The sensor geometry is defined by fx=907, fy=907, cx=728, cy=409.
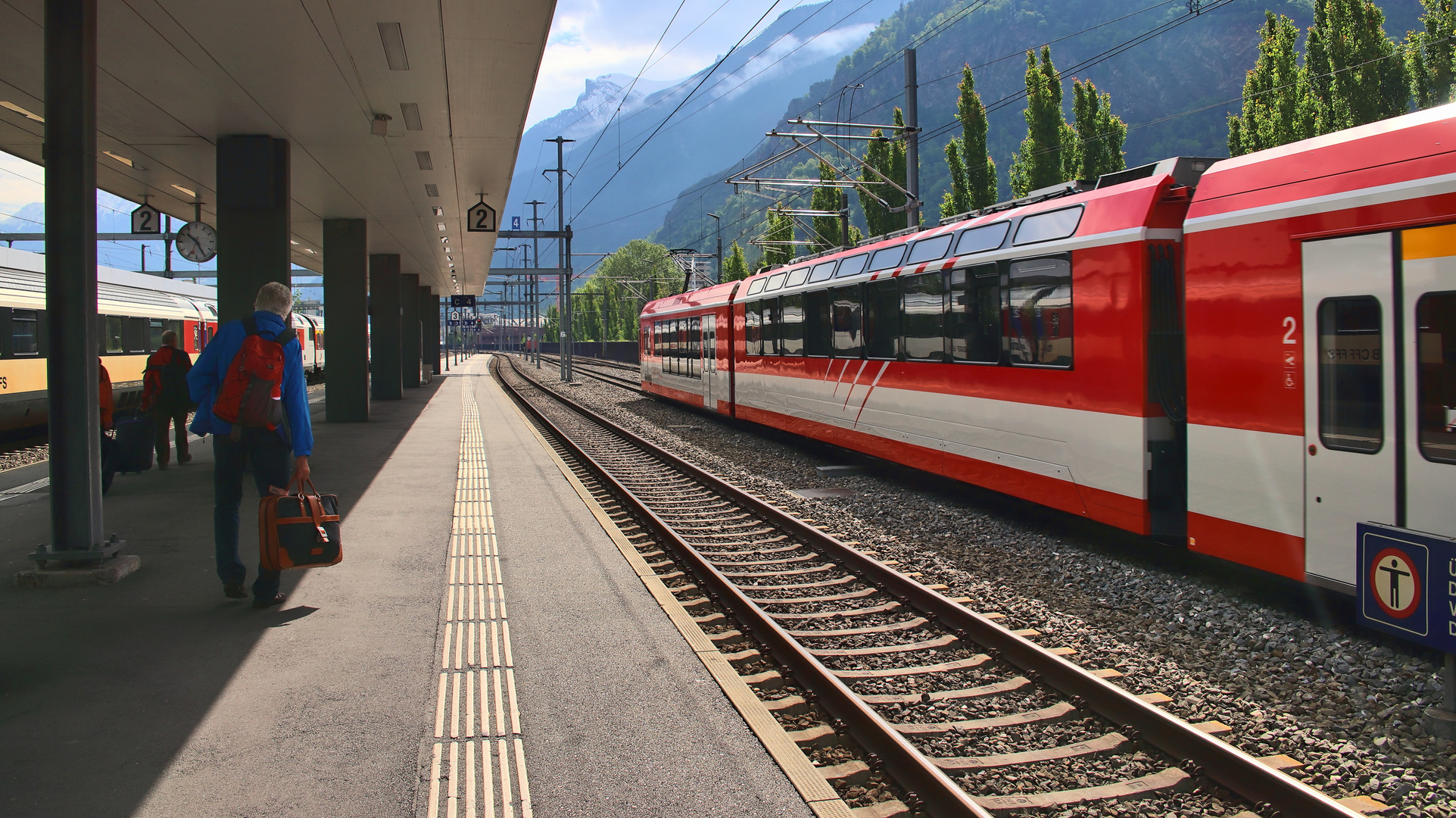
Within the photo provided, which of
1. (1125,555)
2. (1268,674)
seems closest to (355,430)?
(1125,555)

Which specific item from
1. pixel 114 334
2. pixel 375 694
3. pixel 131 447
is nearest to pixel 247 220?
pixel 131 447

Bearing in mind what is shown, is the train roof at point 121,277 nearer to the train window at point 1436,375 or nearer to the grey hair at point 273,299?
the grey hair at point 273,299

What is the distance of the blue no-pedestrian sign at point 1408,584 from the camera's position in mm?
3443

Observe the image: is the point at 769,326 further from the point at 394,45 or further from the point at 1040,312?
the point at 394,45

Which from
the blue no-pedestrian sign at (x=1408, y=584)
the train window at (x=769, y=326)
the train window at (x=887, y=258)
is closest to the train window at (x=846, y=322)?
the train window at (x=887, y=258)

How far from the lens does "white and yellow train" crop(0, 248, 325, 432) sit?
1425 cm

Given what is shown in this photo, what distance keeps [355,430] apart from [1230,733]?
52.2 ft

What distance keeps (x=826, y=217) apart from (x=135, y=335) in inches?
1152

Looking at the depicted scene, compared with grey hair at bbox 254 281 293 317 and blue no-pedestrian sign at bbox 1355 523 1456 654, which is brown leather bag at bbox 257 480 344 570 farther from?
blue no-pedestrian sign at bbox 1355 523 1456 654

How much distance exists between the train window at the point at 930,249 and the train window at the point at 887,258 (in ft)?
0.90

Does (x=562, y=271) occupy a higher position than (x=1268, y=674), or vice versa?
(x=562, y=271)

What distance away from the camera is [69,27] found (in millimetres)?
5816

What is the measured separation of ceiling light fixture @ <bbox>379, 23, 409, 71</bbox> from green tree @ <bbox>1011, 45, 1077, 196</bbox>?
2562 centimetres

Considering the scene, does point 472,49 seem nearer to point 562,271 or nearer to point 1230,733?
point 1230,733
